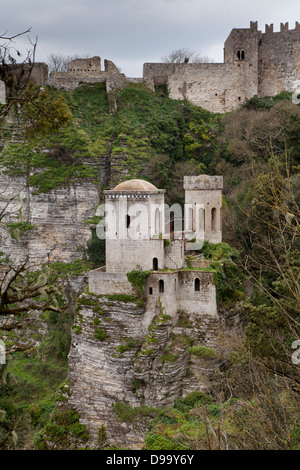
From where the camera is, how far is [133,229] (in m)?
21.1

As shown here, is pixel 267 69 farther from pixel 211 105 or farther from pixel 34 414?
pixel 34 414

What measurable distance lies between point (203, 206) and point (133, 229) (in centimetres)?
461

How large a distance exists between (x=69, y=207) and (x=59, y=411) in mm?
14238

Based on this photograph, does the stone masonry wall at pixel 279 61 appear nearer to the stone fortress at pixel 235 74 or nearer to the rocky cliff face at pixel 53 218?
the stone fortress at pixel 235 74

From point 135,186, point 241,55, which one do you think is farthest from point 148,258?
point 241,55

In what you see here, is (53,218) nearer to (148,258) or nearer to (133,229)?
(133,229)

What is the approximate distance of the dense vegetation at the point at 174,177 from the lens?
17.9 m

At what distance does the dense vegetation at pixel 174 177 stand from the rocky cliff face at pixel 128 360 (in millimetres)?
600

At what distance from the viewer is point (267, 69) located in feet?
128

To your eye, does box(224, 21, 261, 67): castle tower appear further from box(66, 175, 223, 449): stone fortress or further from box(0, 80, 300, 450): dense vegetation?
box(66, 175, 223, 449): stone fortress

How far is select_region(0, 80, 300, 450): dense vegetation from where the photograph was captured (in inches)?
706

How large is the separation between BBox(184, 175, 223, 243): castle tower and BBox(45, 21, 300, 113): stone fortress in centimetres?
1635

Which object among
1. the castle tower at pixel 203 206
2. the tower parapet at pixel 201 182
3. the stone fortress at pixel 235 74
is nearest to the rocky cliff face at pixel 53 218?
the castle tower at pixel 203 206

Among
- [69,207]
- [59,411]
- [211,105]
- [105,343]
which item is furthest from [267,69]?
[59,411]
